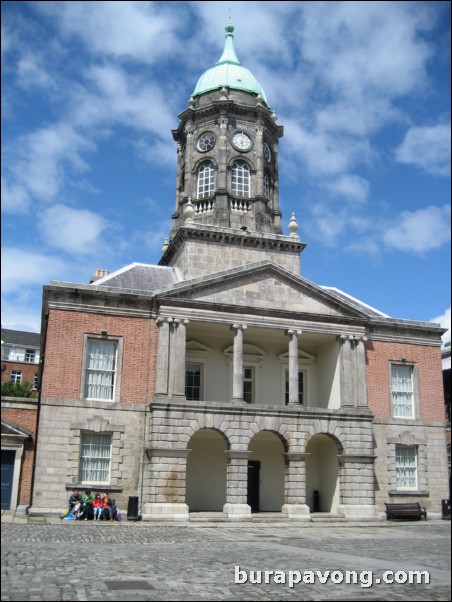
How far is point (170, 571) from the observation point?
473 inches

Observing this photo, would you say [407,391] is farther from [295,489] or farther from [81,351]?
[81,351]

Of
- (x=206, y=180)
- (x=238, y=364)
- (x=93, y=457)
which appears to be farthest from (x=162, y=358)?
(x=206, y=180)

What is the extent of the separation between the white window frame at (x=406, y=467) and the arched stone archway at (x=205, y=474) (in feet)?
28.5

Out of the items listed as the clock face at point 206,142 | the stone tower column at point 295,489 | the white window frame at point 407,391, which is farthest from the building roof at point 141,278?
the white window frame at point 407,391

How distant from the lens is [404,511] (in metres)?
29.9

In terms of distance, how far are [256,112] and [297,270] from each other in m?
10.5

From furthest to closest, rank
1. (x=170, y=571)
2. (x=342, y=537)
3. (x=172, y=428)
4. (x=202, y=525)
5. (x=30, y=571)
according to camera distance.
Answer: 1. (x=172, y=428)
2. (x=202, y=525)
3. (x=342, y=537)
4. (x=170, y=571)
5. (x=30, y=571)

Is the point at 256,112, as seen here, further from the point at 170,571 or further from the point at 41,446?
the point at 170,571

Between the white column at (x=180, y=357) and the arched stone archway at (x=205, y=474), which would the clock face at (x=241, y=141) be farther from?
the arched stone archway at (x=205, y=474)

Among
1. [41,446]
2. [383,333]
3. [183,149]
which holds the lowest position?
[41,446]

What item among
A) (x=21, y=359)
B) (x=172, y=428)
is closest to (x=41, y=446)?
(x=172, y=428)

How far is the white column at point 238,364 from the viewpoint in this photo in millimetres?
29500

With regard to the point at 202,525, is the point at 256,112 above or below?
above

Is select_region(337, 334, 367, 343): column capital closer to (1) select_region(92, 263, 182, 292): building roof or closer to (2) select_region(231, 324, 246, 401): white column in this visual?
(2) select_region(231, 324, 246, 401): white column
